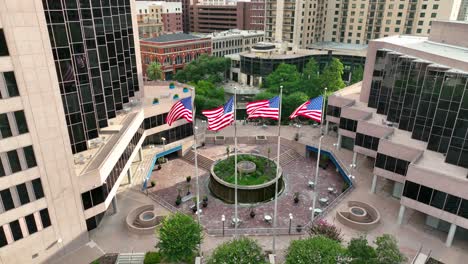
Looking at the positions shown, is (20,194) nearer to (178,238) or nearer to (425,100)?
(178,238)

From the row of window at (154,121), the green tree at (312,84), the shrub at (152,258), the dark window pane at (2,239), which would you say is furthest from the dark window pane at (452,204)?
the green tree at (312,84)

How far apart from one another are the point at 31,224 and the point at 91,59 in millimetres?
22528

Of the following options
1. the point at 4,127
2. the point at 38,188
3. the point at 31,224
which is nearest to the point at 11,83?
the point at 4,127

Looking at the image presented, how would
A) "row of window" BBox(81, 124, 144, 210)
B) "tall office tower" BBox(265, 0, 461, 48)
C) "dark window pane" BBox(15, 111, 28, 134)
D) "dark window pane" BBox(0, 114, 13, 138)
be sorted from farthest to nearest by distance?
1. "tall office tower" BBox(265, 0, 461, 48)
2. "row of window" BBox(81, 124, 144, 210)
3. "dark window pane" BBox(15, 111, 28, 134)
4. "dark window pane" BBox(0, 114, 13, 138)

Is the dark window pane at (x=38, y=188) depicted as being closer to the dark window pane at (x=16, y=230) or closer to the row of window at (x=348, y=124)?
the dark window pane at (x=16, y=230)

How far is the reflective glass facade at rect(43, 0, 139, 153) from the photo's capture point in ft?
119

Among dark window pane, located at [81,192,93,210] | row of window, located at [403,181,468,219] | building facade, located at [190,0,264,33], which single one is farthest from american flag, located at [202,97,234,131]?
building facade, located at [190,0,264,33]

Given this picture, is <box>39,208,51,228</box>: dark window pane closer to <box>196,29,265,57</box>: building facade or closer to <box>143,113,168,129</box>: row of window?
<box>143,113,168,129</box>: row of window

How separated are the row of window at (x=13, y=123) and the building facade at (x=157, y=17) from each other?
389 ft

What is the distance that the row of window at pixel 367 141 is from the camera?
168ft

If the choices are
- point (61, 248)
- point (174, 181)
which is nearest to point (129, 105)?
point (174, 181)

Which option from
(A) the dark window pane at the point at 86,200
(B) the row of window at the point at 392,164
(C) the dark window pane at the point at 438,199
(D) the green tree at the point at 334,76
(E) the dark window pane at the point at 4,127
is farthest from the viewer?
Answer: (D) the green tree at the point at 334,76

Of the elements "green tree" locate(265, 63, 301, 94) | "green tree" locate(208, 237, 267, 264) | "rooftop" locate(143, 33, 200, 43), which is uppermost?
"rooftop" locate(143, 33, 200, 43)

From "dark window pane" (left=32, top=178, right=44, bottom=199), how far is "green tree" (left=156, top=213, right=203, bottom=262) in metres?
13.0
